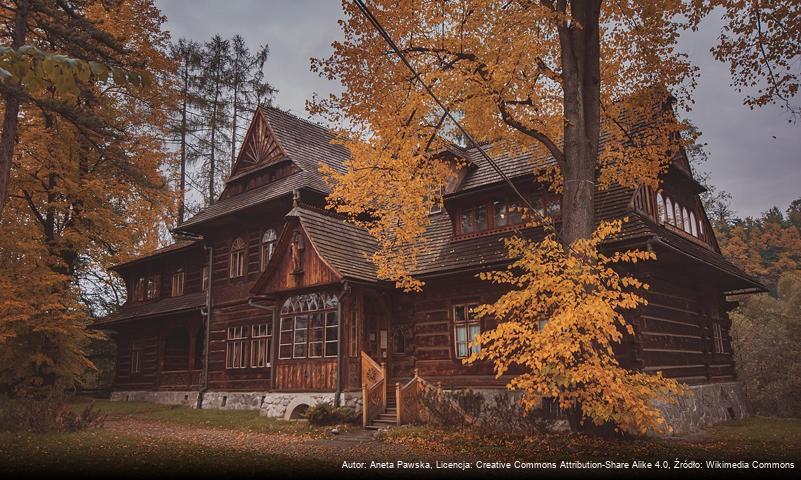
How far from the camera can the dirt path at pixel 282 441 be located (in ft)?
37.8

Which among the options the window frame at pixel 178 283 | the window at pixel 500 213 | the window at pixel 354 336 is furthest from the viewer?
the window frame at pixel 178 283

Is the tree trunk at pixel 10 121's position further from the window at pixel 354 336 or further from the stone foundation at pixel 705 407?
the stone foundation at pixel 705 407

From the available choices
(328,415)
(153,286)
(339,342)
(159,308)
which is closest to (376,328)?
(339,342)

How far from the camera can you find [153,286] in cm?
2967

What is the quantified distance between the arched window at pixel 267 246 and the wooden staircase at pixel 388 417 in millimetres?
7814

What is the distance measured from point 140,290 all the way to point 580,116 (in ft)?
83.6

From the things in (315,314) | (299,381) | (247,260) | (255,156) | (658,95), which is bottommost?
(299,381)

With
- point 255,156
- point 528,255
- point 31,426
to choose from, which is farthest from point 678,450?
point 255,156

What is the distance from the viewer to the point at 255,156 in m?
25.0

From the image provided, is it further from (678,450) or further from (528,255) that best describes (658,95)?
(678,450)

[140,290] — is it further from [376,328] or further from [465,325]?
[465,325]

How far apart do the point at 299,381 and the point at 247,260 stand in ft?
21.5

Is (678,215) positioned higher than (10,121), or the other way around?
(10,121)

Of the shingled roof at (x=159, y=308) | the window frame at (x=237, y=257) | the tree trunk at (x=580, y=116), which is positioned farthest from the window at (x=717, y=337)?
the shingled roof at (x=159, y=308)
